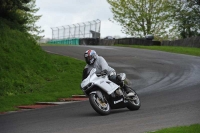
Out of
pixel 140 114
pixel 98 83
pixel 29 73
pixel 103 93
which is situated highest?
pixel 98 83

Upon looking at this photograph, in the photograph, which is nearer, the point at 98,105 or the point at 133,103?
the point at 98,105

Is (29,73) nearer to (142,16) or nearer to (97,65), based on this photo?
(97,65)

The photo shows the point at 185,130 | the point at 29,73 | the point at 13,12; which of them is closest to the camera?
the point at 185,130

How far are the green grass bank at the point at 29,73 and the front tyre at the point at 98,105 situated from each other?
18.1 feet

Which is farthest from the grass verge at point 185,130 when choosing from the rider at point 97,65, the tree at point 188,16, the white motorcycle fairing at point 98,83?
the tree at point 188,16

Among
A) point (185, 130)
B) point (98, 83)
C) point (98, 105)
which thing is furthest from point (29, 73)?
point (185, 130)

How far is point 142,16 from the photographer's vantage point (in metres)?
79.0

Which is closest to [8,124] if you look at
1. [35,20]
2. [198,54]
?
[198,54]

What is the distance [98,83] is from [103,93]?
0.40m

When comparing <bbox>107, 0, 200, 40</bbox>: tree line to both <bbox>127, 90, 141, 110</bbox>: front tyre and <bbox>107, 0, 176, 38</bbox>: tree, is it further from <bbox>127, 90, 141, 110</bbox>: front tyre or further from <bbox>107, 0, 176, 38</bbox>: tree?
<bbox>127, 90, 141, 110</bbox>: front tyre

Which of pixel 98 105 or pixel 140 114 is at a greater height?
pixel 98 105

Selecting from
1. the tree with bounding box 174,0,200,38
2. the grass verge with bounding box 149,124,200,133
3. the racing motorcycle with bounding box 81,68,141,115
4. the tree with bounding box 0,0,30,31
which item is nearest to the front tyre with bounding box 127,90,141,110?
the racing motorcycle with bounding box 81,68,141,115

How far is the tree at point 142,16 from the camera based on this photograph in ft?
262

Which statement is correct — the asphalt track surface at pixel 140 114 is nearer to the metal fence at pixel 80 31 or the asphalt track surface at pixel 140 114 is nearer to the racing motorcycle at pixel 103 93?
the racing motorcycle at pixel 103 93
